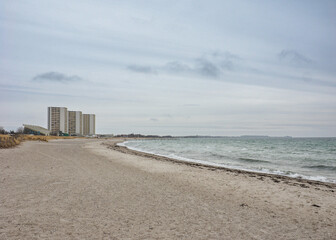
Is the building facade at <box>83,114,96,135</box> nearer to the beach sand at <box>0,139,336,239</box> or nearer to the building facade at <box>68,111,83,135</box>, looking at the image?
the building facade at <box>68,111,83,135</box>

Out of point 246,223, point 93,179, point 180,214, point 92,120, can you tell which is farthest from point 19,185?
point 92,120

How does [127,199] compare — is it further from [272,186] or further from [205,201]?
[272,186]

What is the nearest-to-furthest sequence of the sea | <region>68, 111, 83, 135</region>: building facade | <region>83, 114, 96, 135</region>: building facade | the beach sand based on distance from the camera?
the beach sand, the sea, <region>68, 111, 83, 135</region>: building facade, <region>83, 114, 96, 135</region>: building facade

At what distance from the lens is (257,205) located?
282 inches

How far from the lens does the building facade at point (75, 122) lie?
168875mm

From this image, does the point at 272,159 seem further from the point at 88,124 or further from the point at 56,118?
the point at 88,124

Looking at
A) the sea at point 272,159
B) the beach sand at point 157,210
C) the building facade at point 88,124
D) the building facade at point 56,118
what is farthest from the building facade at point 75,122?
the beach sand at point 157,210

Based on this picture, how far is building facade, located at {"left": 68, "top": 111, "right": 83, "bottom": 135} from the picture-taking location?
6649 inches

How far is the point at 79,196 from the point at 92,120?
19852 centimetres

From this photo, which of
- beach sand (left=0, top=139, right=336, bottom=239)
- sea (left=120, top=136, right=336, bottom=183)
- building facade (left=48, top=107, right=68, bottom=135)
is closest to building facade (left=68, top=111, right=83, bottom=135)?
building facade (left=48, top=107, right=68, bottom=135)

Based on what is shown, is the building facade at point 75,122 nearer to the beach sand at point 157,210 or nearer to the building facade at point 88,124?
the building facade at point 88,124

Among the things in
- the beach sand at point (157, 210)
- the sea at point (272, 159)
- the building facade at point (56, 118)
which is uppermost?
the building facade at point (56, 118)

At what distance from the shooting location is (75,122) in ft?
570

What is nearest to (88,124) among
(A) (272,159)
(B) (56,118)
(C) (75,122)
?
(C) (75,122)
